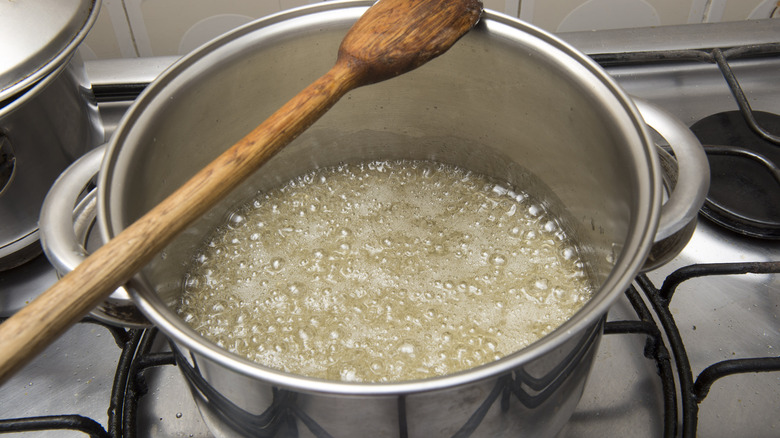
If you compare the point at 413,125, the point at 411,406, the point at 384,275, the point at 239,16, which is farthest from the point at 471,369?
the point at 239,16

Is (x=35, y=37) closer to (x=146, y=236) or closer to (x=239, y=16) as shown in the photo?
(x=146, y=236)

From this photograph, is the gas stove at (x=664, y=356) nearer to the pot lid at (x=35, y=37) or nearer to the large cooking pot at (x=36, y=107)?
the large cooking pot at (x=36, y=107)

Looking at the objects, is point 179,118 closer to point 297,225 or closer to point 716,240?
point 297,225

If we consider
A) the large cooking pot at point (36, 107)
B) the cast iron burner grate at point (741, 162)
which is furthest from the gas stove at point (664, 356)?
the large cooking pot at point (36, 107)

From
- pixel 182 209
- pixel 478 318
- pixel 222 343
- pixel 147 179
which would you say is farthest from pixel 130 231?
pixel 478 318

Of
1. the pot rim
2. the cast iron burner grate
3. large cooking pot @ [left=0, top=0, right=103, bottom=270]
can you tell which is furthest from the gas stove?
the pot rim

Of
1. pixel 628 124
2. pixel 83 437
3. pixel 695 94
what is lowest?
pixel 83 437
